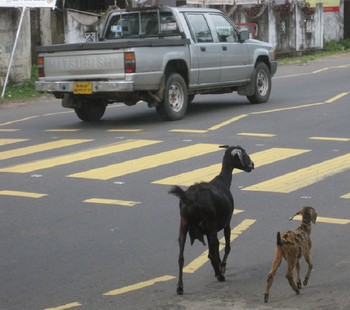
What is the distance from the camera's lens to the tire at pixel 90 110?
56.3 ft

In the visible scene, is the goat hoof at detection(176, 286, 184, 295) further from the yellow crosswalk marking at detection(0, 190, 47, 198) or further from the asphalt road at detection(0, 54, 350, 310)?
the yellow crosswalk marking at detection(0, 190, 47, 198)

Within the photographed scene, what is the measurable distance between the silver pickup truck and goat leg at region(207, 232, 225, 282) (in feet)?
28.4

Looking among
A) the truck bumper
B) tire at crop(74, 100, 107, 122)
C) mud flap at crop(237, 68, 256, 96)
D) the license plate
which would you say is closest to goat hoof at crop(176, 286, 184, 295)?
the truck bumper

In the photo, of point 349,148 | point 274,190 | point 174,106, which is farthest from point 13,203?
point 174,106

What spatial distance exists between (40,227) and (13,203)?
48.9 inches

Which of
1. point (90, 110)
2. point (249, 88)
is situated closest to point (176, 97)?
point (90, 110)

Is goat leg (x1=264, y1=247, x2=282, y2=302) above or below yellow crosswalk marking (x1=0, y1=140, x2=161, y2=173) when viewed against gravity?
above

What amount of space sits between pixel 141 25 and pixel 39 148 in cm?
454

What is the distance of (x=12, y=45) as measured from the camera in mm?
23406

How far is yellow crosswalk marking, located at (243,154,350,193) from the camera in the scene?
1096 cm

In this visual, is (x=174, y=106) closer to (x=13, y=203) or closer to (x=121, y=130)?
(x=121, y=130)

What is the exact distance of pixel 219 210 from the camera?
23.3 ft

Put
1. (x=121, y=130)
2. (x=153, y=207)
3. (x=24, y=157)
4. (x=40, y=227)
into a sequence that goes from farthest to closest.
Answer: (x=121, y=130)
(x=24, y=157)
(x=153, y=207)
(x=40, y=227)

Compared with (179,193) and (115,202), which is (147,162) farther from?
(179,193)
